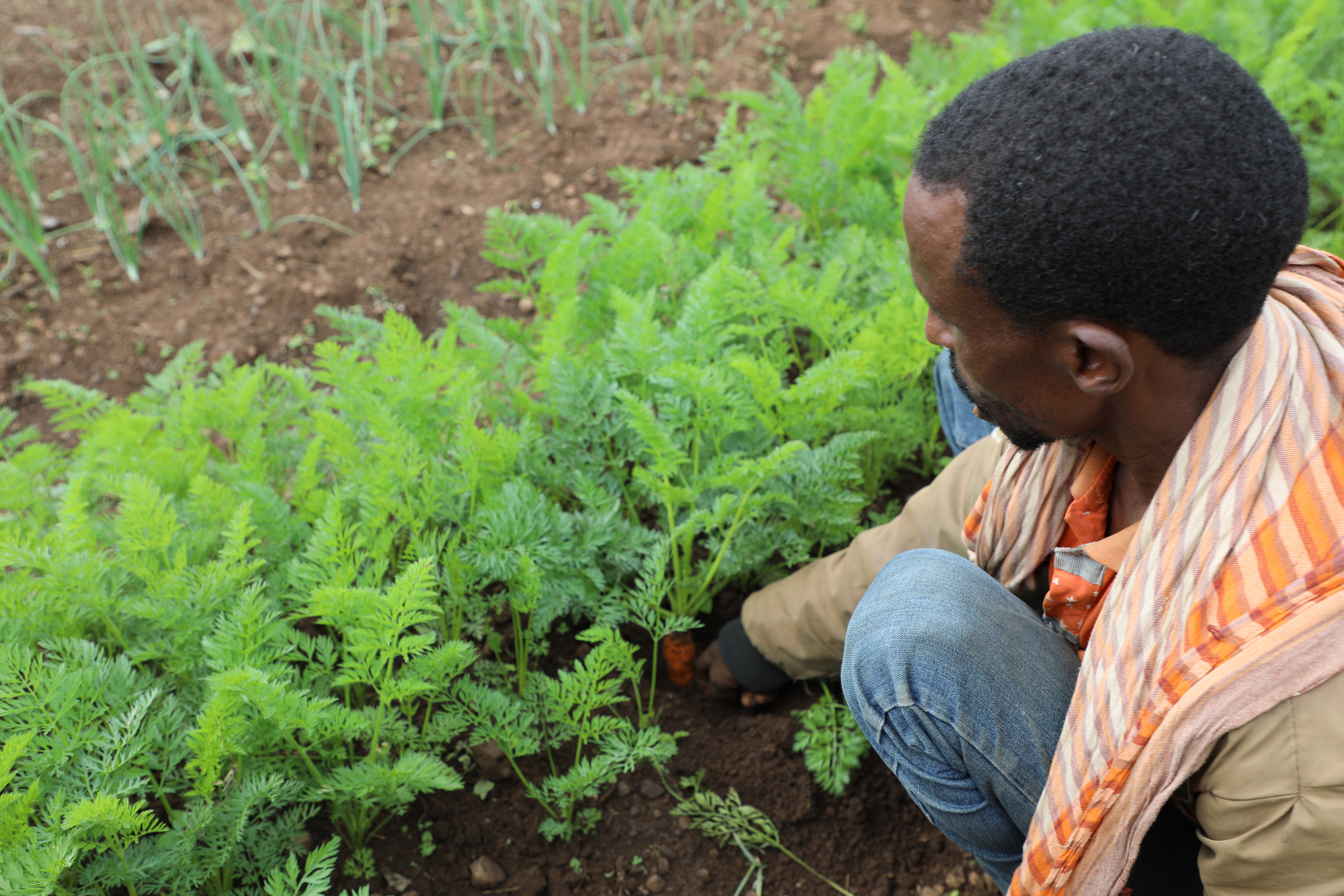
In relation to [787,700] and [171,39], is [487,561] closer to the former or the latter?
[787,700]

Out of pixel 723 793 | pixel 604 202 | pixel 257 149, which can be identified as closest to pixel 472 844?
pixel 723 793

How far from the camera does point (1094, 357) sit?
4.05 feet

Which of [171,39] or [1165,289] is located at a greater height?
[1165,289]

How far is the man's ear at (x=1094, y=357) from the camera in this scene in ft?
3.89

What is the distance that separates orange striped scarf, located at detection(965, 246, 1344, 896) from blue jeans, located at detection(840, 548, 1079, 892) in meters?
0.12

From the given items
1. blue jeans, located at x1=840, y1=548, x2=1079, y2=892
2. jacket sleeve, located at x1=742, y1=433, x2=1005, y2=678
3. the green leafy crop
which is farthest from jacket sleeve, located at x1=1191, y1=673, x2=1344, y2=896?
the green leafy crop

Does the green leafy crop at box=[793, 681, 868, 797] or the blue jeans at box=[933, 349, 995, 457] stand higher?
the blue jeans at box=[933, 349, 995, 457]

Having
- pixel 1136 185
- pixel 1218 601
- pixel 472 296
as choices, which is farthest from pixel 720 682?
pixel 472 296

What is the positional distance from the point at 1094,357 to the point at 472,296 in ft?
9.66

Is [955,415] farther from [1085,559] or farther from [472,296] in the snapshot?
[472,296]

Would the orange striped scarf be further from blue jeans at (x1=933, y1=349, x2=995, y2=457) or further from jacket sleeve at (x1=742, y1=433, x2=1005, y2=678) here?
blue jeans at (x1=933, y1=349, x2=995, y2=457)

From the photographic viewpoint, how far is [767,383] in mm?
2076

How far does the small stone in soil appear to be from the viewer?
72.5 inches

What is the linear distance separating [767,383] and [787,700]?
2.55 ft
